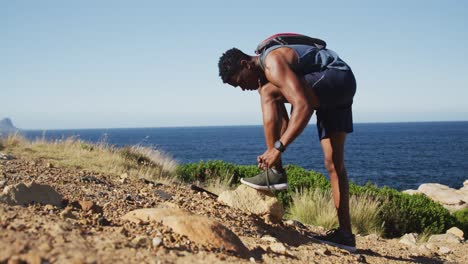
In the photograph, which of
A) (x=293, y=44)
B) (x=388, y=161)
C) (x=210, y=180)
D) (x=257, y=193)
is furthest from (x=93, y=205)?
(x=388, y=161)

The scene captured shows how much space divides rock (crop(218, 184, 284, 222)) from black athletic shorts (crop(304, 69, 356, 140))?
89cm

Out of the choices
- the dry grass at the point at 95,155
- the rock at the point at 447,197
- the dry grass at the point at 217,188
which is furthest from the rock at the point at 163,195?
the rock at the point at 447,197

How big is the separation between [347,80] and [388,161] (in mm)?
50592

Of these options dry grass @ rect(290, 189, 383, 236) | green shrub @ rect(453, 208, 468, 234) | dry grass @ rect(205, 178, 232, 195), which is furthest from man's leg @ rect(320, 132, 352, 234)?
green shrub @ rect(453, 208, 468, 234)

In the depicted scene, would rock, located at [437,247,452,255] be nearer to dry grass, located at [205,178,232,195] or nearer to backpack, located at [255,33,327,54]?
backpack, located at [255,33,327,54]

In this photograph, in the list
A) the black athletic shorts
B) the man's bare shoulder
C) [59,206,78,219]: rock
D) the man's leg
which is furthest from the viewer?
the man's leg

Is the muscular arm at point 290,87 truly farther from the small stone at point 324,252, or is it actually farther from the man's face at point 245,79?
the small stone at point 324,252

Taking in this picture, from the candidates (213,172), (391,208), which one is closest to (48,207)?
(391,208)

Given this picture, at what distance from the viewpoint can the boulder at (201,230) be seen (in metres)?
3.29

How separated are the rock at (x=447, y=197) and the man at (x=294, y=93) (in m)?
16.6

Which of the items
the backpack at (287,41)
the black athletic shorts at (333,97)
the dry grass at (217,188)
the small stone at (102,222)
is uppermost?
the backpack at (287,41)

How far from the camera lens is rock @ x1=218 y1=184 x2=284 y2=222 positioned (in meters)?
5.09

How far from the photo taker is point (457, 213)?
1216cm

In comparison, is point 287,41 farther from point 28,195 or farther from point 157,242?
point 28,195
